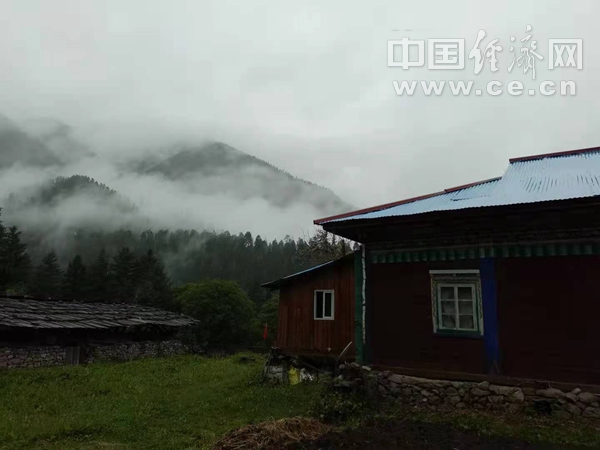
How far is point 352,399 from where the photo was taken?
31.1 feet

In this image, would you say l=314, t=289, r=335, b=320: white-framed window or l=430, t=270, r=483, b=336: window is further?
l=314, t=289, r=335, b=320: white-framed window

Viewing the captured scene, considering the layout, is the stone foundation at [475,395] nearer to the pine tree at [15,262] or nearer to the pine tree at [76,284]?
the pine tree at [76,284]

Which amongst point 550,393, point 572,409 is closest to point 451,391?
point 550,393

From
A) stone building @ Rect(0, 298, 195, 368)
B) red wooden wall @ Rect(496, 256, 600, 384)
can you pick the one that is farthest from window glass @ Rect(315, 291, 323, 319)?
stone building @ Rect(0, 298, 195, 368)

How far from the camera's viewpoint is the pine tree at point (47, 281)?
52.8 metres

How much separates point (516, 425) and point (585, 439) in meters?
1.09

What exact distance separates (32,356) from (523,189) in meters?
20.1

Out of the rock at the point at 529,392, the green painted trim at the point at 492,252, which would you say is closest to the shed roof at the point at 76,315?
the green painted trim at the point at 492,252

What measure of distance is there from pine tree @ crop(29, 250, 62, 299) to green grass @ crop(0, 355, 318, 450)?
4208 centimetres

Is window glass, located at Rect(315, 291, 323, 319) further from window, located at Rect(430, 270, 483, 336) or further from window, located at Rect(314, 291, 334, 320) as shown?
window, located at Rect(430, 270, 483, 336)

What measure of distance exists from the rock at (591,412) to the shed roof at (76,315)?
63.7ft

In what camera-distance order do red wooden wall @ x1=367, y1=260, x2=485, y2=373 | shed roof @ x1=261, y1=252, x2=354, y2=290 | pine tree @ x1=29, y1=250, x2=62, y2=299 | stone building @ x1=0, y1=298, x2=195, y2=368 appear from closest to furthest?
red wooden wall @ x1=367, y1=260, x2=485, y2=373
shed roof @ x1=261, y1=252, x2=354, y2=290
stone building @ x1=0, y1=298, x2=195, y2=368
pine tree @ x1=29, y1=250, x2=62, y2=299

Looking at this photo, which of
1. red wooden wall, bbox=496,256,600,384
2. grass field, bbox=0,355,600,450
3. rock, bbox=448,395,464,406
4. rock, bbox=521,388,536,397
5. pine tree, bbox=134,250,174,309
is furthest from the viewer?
pine tree, bbox=134,250,174,309

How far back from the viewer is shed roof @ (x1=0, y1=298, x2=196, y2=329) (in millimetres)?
18891
